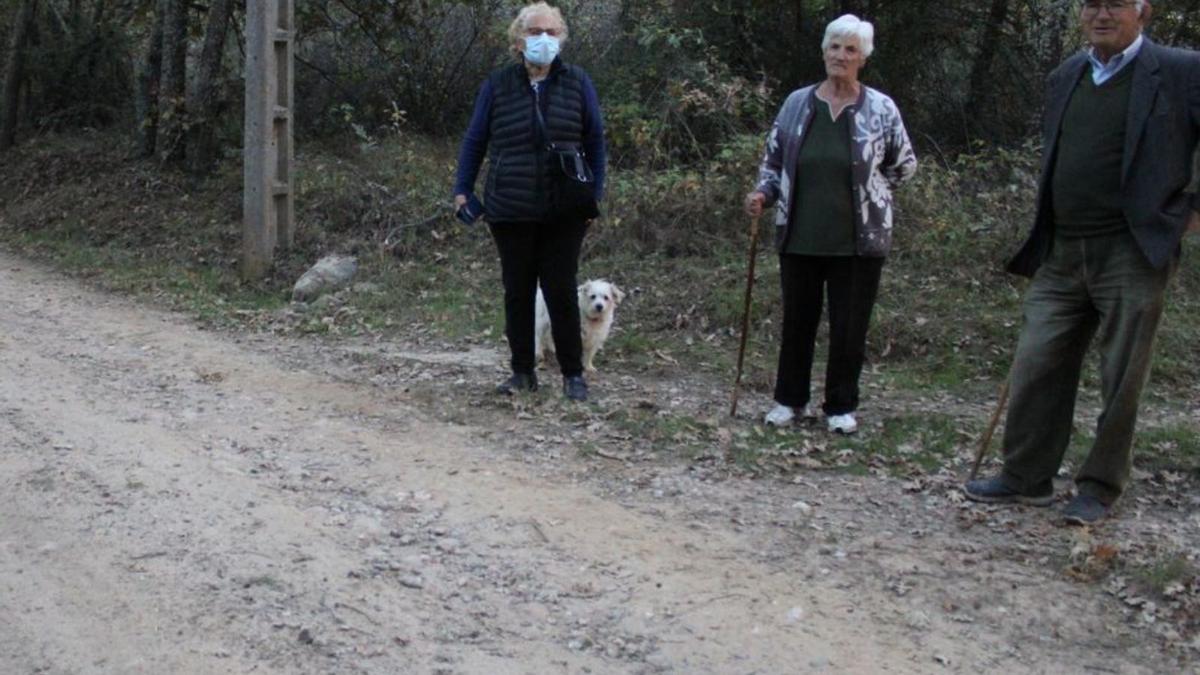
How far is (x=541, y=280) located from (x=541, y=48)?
1224 mm

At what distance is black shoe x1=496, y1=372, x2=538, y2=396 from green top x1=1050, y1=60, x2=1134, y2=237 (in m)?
3.10

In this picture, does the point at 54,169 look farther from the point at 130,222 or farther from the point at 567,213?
the point at 567,213

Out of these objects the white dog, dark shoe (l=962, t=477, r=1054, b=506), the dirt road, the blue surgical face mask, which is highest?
the blue surgical face mask

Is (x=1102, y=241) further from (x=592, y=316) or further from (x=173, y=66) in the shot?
(x=173, y=66)

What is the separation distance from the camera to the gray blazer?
477 cm

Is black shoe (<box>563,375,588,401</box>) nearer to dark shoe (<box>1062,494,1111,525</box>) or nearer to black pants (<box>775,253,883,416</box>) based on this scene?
black pants (<box>775,253,883,416</box>)

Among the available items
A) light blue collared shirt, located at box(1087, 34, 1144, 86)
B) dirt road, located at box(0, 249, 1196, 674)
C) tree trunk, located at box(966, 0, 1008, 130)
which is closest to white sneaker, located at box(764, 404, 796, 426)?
dirt road, located at box(0, 249, 1196, 674)

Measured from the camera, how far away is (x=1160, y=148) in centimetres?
478

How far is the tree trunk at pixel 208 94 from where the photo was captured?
1331 cm

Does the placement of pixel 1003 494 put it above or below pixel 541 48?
below

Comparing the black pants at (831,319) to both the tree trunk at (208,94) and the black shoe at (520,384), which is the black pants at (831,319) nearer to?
the black shoe at (520,384)

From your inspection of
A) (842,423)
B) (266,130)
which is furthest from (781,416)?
(266,130)

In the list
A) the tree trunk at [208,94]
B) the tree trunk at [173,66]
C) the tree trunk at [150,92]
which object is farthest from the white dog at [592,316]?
the tree trunk at [150,92]

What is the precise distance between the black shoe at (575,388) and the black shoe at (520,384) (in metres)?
0.19
